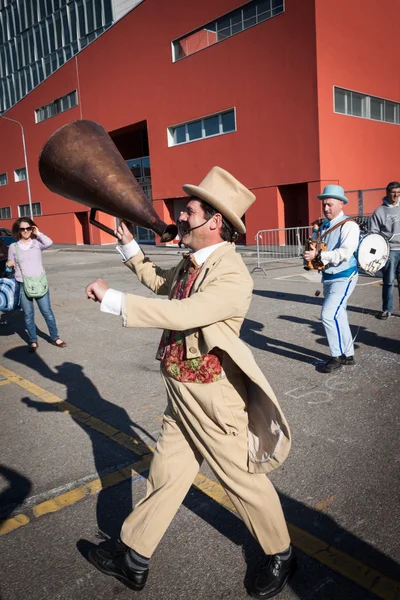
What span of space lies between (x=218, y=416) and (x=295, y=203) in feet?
64.7

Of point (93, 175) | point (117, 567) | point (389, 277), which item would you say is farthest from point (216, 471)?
point (389, 277)

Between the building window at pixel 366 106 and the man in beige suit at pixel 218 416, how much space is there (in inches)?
749

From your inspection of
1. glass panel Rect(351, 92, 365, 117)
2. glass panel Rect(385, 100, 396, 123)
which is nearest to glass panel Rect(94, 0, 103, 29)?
glass panel Rect(385, 100, 396, 123)

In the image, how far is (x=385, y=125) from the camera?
22047mm

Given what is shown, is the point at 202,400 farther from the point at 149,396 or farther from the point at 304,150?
the point at 304,150

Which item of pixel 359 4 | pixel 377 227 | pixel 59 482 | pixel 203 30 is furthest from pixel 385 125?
pixel 59 482

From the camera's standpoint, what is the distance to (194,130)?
2342 centimetres

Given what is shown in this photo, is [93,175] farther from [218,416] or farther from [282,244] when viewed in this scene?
[282,244]

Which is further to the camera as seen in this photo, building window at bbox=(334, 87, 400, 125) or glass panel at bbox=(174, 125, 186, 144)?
glass panel at bbox=(174, 125, 186, 144)

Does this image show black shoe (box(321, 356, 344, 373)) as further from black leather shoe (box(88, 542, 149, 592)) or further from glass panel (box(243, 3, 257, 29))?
glass panel (box(243, 3, 257, 29))

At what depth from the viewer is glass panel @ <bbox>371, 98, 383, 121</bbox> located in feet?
70.2

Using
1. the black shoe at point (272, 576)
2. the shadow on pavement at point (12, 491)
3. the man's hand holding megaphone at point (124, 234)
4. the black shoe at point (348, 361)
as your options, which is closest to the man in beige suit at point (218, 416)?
the black shoe at point (272, 576)

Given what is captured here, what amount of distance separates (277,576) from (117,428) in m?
2.12

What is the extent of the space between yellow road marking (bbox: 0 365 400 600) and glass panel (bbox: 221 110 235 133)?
759 inches
